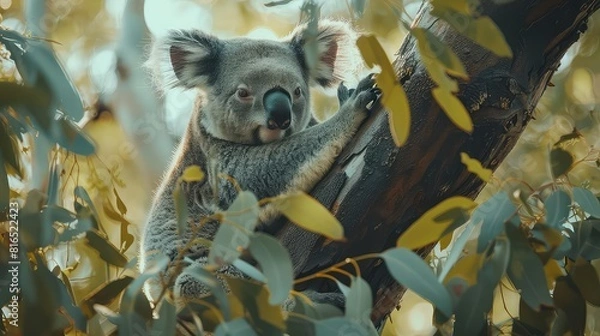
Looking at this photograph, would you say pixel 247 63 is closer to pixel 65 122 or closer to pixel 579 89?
pixel 65 122

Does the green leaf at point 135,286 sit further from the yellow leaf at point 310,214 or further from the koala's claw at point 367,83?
the koala's claw at point 367,83

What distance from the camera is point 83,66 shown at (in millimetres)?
6418

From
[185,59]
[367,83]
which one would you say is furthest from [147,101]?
[367,83]

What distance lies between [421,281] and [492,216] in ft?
1.11

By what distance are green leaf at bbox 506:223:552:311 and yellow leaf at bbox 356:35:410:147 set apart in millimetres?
442

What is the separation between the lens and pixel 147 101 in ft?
16.8

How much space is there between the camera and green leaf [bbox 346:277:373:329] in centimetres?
188

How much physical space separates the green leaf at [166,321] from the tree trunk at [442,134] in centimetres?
75

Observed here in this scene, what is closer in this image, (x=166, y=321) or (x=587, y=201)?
(x=166, y=321)

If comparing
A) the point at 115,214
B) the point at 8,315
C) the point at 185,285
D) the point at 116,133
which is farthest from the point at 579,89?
the point at 8,315

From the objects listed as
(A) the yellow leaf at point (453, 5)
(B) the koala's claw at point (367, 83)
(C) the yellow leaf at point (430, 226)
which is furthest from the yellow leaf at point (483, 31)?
(B) the koala's claw at point (367, 83)

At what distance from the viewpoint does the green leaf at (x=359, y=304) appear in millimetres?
1883

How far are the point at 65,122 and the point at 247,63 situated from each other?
5.89 feet

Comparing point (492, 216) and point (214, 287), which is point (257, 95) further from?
point (214, 287)
